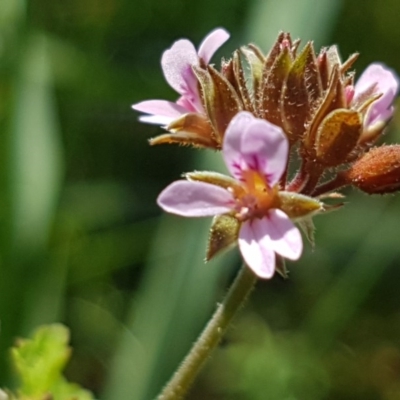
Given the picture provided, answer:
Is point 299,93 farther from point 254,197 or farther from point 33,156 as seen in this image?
point 33,156

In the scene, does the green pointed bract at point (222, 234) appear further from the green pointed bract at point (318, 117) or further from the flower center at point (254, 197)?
the green pointed bract at point (318, 117)

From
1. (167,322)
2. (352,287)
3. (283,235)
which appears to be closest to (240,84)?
Answer: (283,235)

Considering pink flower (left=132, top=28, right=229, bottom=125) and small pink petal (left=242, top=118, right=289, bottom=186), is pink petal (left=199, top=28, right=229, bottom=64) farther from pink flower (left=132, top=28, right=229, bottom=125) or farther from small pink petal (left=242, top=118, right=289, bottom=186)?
small pink petal (left=242, top=118, right=289, bottom=186)

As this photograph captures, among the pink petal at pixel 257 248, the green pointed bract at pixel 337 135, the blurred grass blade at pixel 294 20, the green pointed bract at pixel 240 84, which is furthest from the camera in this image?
the blurred grass blade at pixel 294 20

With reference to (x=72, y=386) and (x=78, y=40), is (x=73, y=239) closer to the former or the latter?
(x=78, y=40)

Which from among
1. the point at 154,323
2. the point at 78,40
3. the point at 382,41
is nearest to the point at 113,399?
the point at 154,323

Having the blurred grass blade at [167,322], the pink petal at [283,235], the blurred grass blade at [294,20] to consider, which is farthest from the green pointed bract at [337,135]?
the blurred grass blade at [294,20]
